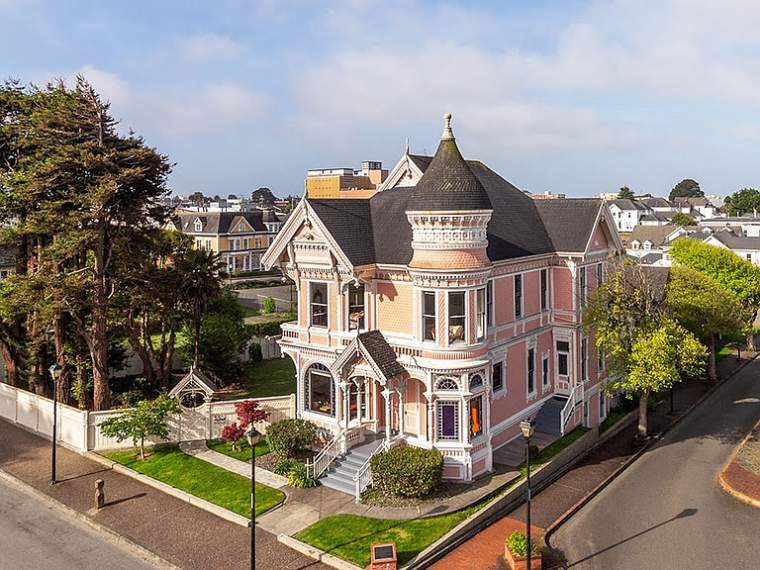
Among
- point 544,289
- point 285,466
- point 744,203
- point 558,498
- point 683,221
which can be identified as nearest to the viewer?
point 558,498

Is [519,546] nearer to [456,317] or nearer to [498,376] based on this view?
[456,317]

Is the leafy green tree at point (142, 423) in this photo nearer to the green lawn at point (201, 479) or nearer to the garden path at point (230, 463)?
the green lawn at point (201, 479)

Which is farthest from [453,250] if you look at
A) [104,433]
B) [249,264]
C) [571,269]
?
[249,264]

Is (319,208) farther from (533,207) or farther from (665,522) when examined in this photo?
(665,522)

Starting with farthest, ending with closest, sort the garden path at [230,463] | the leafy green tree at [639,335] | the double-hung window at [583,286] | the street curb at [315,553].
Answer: the double-hung window at [583,286] < the leafy green tree at [639,335] < the garden path at [230,463] < the street curb at [315,553]

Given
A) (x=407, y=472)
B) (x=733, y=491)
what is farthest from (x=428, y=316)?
(x=733, y=491)

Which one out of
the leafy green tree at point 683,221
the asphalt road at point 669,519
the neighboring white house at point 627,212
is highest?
the neighboring white house at point 627,212

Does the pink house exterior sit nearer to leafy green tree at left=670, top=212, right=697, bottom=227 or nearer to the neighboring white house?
leafy green tree at left=670, top=212, right=697, bottom=227

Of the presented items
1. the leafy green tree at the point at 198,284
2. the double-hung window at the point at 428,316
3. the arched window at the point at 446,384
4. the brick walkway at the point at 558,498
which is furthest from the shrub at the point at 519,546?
the leafy green tree at the point at 198,284
